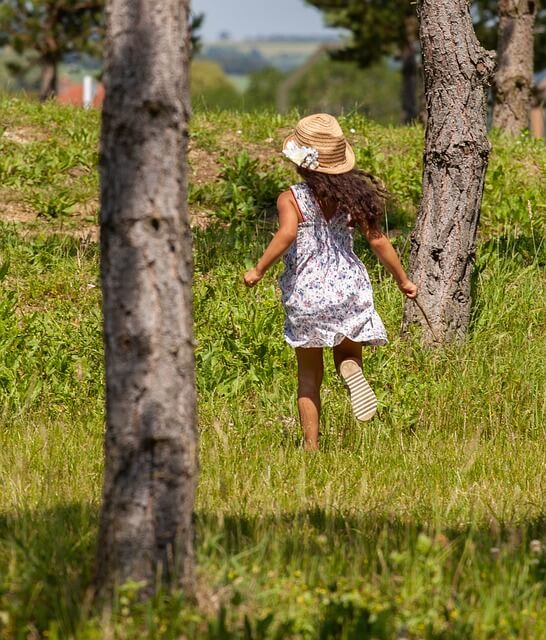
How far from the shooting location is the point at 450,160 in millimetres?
7488

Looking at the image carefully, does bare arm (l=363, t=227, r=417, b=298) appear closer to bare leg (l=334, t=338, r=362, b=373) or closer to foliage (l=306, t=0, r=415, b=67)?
bare leg (l=334, t=338, r=362, b=373)

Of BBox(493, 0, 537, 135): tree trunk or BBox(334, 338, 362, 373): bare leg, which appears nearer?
BBox(334, 338, 362, 373): bare leg

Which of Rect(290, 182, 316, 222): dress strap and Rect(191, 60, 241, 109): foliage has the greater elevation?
Rect(290, 182, 316, 222): dress strap

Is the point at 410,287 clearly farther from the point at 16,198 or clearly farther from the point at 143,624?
the point at 16,198

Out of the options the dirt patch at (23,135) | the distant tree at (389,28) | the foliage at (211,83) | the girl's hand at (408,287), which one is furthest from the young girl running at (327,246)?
the foliage at (211,83)

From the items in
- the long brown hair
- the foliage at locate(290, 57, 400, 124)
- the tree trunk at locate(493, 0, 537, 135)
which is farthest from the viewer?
the foliage at locate(290, 57, 400, 124)

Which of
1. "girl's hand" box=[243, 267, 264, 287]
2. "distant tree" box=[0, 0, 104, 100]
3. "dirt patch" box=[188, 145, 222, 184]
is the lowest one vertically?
"distant tree" box=[0, 0, 104, 100]

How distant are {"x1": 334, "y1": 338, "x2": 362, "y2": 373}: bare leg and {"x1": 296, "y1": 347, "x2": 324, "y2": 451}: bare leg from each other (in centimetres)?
12

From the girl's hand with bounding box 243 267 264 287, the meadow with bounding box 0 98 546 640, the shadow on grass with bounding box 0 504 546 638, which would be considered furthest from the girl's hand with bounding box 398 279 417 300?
the shadow on grass with bounding box 0 504 546 638

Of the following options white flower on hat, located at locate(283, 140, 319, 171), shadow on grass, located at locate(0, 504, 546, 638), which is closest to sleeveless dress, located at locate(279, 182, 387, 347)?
white flower on hat, located at locate(283, 140, 319, 171)

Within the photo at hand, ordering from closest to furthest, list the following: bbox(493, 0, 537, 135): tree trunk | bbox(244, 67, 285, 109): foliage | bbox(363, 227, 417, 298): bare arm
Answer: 1. bbox(363, 227, 417, 298): bare arm
2. bbox(493, 0, 537, 135): tree trunk
3. bbox(244, 67, 285, 109): foliage

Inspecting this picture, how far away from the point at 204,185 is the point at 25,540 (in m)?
6.72

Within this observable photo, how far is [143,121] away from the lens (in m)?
3.48

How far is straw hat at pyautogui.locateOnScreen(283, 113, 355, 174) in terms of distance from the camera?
6.16 meters
